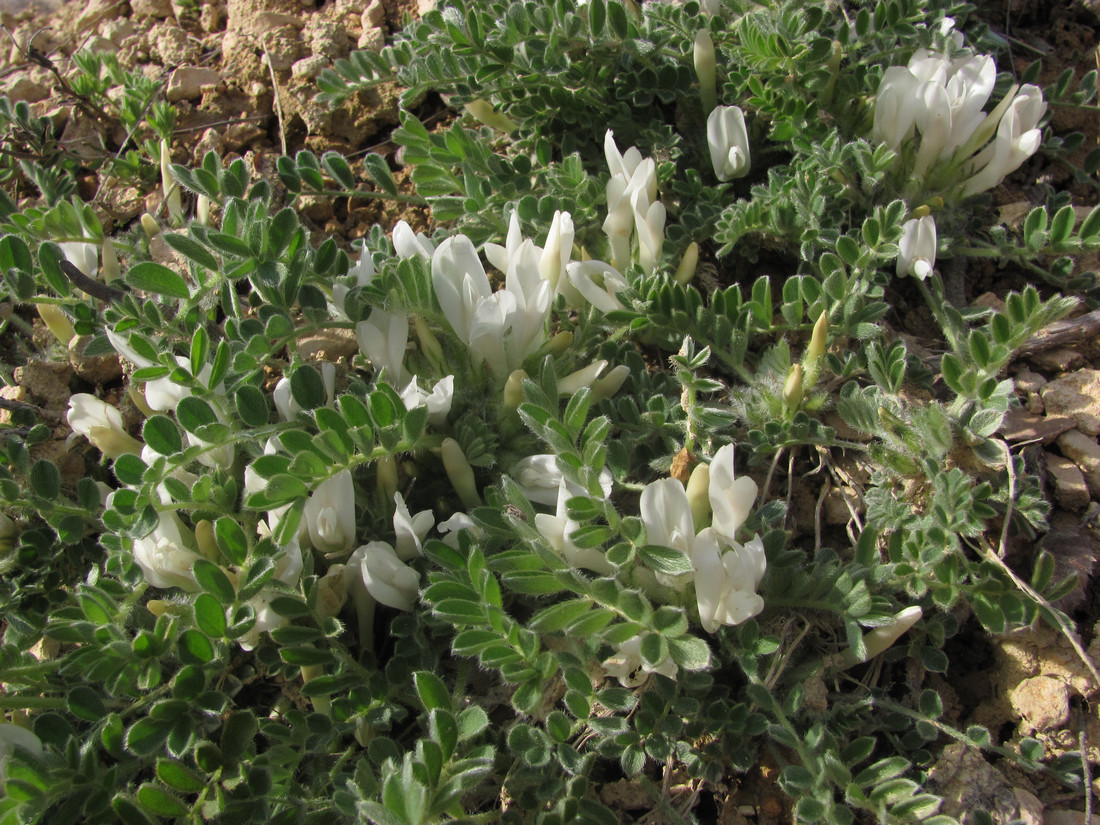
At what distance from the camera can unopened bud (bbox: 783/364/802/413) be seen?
171 centimetres

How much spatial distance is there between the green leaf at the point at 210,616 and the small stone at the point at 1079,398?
185 cm

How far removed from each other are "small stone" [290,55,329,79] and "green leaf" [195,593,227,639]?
2.08 meters

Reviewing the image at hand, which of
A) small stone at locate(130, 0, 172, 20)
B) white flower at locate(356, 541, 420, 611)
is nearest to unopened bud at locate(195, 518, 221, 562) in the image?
white flower at locate(356, 541, 420, 611)

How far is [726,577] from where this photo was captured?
4.61 feet

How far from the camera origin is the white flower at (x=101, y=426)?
5.58ft

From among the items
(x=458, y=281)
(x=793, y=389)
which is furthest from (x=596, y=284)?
(x=793, y=389)

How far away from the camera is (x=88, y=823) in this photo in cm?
129

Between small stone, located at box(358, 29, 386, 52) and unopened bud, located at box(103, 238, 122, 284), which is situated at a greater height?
small stone, located at box(358, 29, 386, 52)

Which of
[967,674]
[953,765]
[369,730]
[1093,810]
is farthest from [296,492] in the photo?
[1093,810]

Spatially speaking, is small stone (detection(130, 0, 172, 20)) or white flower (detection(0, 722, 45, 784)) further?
small stone (detection(130, 0, 172, 20))

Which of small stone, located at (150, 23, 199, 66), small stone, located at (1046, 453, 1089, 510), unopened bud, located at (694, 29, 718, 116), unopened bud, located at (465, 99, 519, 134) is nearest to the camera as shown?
small stone, located at (1046, 453, 1089, 510)

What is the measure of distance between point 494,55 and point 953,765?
75.5 inches

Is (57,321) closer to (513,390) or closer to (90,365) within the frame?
(90,365)

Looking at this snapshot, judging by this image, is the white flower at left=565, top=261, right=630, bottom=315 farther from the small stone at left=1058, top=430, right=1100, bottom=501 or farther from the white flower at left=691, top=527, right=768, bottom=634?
the small stone at left=1058, top=430, right=1100, bottom=501
